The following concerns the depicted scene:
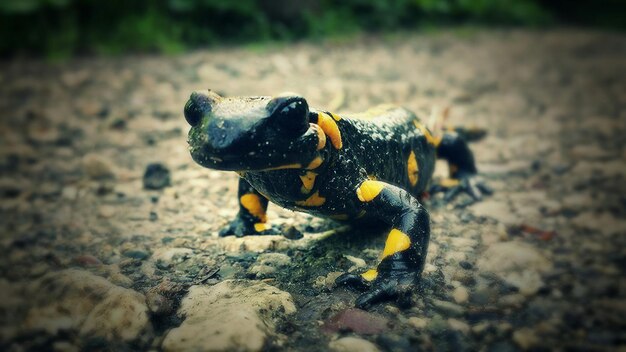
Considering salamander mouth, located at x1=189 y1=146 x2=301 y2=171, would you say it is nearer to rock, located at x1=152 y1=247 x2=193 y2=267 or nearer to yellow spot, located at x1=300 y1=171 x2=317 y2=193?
yellow spot, located at x1=300 y1=171 x2=317 y2=193

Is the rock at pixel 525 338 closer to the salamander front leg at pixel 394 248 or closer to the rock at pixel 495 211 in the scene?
the salamander front leg at pixel 394 248

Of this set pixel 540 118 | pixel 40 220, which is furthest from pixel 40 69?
pixel 540 118

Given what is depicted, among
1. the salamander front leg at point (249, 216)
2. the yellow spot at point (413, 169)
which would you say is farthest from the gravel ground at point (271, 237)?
the yellow spot at point (413, 169)

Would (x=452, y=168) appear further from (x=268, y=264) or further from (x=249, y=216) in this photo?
(x=268, y=264)

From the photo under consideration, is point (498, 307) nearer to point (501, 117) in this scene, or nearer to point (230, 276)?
point (230, 276)

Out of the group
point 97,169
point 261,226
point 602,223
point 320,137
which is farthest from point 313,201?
→ point 97,169

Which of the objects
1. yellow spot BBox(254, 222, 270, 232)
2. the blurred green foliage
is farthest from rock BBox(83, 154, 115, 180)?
the blurred green foliage
